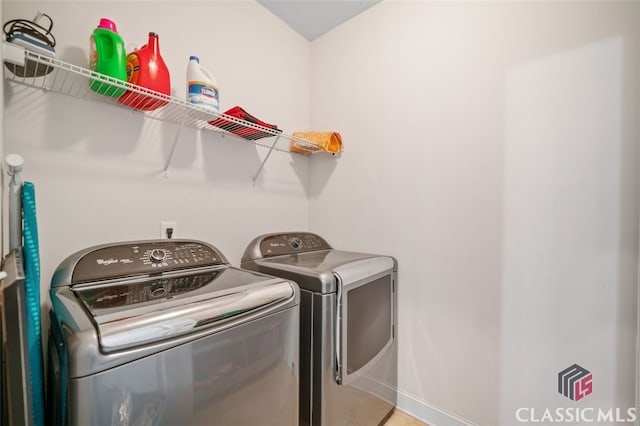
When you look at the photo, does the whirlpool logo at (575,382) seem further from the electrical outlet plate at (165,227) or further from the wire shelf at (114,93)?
the electrical outlet plate at (165,227)

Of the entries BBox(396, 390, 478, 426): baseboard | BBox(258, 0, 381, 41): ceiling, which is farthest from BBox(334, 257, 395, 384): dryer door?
BBox(258, 0, 381, 41): ceiling

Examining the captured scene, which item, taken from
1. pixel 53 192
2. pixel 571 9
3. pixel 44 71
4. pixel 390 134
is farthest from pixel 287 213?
pixel 571 9

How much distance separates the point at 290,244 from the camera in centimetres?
189

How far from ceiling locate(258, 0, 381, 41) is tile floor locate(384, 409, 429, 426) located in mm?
2702

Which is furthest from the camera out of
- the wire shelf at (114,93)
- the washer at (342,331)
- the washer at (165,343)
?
the washer at (342,331)

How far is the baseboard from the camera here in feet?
5.17

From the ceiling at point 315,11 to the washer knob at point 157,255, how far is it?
1772 mm

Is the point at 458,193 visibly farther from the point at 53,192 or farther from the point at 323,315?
the point at 53,192

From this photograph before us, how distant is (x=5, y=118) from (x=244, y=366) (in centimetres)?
127

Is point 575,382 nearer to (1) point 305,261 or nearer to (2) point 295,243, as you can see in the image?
(1) point 305,261

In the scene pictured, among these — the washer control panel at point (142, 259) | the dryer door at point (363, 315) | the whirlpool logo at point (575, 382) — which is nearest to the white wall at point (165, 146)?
the washer control panel at point (142, 259)

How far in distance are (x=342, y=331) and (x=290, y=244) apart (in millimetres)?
741

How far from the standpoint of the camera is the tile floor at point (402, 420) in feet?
5.48

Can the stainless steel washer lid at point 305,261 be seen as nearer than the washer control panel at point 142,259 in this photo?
No
